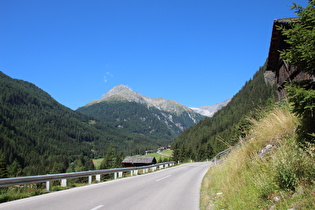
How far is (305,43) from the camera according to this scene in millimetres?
4875

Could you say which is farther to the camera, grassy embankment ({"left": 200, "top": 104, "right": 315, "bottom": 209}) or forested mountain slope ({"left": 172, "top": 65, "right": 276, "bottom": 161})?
forested mountain slope ({"left": 172, "top": 65, "right": 276, "bottom": 161})

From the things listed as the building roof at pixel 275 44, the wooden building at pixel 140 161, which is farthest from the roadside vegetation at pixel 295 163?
the wooden building at pixel 140 161

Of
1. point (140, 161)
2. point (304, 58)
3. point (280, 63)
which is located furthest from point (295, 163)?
point (140, 161)

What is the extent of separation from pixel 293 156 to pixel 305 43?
252 centimetres

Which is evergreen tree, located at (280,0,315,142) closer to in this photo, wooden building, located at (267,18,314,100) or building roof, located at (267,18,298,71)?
wooden building, located at (267,18,314,100)

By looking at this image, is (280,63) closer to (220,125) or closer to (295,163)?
(295,163)

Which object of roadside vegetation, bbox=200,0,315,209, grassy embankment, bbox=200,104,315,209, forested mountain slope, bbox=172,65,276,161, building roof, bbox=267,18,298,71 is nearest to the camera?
grassy embankment, bbox=200,104,315,209

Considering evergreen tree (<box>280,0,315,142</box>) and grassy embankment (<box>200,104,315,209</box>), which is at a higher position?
evergreen tree (<box>280,0,315,142</box>)

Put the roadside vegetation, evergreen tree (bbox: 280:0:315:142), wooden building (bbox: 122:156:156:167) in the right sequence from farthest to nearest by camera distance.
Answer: wooden building (bbox: 122:156:156:167), evergreen tree (bbox: 280:0:315:142), the roadside vegetation

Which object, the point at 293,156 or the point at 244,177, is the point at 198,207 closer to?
the point at 244,177

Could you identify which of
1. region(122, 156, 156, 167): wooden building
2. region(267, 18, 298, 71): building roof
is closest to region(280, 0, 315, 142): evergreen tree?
region(267, 18, 298, 71): building roof

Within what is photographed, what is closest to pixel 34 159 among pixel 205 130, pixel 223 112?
pixel 205 130

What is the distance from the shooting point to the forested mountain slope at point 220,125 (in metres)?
95.6

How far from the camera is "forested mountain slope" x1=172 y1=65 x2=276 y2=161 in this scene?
314 ft
